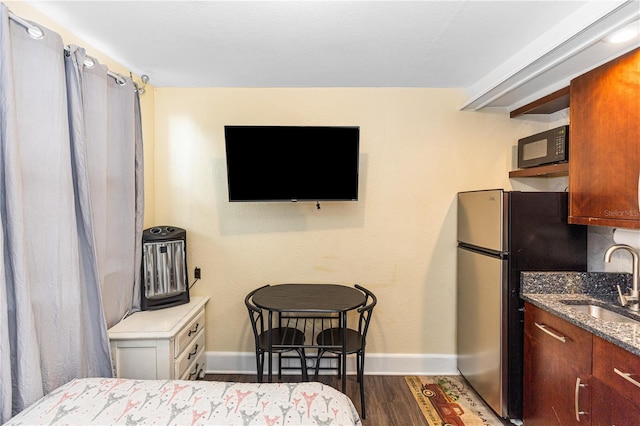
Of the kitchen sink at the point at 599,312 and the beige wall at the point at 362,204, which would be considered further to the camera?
the beige wall at the point at 362,204

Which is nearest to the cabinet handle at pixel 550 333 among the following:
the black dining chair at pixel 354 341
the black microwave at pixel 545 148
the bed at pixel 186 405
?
the black dining chair at pixel 354 341

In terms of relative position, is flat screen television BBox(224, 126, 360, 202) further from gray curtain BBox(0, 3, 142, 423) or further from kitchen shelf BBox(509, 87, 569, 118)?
kitchen shelf BBox(509, 87, 569, 118)

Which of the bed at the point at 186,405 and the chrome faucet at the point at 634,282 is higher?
the chrome faucet at the point at 634,282

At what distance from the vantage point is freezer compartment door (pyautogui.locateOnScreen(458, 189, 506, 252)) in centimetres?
201

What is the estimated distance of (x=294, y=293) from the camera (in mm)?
2314

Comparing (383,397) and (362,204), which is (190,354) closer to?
(383,397)

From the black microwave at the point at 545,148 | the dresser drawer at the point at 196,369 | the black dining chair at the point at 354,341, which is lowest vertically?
the dresser drawer at the point at 196,369

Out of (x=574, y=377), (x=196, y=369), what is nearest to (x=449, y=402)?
(x=574, y=377)

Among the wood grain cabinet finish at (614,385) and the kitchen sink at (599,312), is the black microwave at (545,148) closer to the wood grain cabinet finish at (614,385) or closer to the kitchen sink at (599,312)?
the kitchen sink at (599,312)

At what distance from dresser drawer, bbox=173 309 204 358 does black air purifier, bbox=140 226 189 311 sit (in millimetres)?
197

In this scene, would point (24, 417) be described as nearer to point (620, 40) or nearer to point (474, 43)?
point (474, 43)

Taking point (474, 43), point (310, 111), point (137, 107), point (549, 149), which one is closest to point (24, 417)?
point (137, 107)

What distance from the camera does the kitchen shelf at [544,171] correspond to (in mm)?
2031

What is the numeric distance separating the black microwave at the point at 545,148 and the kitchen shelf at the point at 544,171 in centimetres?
3
